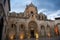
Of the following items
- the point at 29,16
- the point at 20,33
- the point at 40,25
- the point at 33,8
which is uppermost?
the point at 33,8

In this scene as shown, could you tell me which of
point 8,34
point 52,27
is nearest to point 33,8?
point 52,27

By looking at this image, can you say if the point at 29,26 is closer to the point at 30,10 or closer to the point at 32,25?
the point at 32,25

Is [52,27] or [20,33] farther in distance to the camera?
[52,27]

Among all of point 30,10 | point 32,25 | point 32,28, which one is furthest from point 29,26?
point 30,10

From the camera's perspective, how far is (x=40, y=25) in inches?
1230

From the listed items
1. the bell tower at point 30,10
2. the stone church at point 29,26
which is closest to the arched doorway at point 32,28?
the stone church at point 29,26

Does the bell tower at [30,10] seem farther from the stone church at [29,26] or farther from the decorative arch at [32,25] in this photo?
the decorative arch at [32,25]

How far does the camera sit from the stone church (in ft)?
94.6

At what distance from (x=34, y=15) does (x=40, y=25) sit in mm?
3621

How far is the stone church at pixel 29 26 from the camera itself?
94.6 feet

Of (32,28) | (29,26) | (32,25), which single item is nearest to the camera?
(29,26)

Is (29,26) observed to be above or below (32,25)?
below

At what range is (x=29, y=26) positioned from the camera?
30.9 m

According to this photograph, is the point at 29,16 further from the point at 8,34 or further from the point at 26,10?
the point at 8,34
